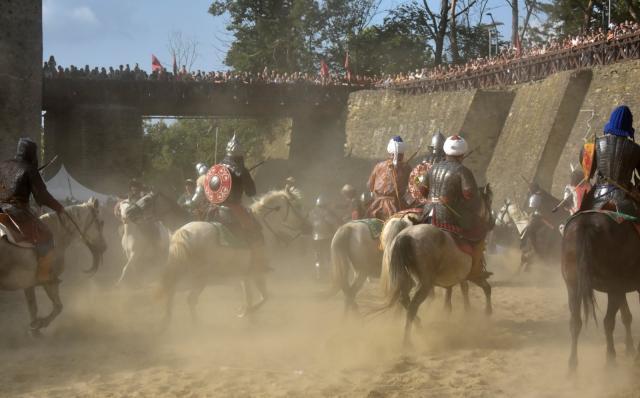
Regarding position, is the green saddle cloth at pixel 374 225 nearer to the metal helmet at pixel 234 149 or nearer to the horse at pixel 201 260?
the horse at pixel 201 260

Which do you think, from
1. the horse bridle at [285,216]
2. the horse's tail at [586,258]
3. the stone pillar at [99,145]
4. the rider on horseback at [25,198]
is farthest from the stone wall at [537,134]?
the rider on horseback at [25,198]

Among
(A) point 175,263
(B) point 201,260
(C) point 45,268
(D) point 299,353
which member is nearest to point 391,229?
(D) point 299,353

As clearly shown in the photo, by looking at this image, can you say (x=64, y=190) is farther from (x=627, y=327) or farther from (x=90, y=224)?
(x=627, y=327)

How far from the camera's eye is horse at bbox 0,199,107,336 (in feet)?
30.2

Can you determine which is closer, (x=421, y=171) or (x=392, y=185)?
(x=421, y=171)

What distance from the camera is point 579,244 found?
7527 millimetres

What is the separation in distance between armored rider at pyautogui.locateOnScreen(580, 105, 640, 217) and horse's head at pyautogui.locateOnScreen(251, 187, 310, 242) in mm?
5982

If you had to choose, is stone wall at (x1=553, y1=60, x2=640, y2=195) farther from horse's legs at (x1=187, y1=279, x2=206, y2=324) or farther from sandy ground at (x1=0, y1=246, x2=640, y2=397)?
horse's legs at (x1=187, y1=279, x2=206, y2=324)

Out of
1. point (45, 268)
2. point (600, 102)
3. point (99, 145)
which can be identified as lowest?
point (45, 268)

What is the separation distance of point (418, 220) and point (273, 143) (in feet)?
107

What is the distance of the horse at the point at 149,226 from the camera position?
1264 cm

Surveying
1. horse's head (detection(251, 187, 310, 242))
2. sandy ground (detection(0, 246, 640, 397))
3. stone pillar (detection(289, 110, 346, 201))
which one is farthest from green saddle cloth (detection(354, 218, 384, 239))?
stone pillar (detection(289, 110, 346, 201))

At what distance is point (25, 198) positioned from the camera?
9562 mm

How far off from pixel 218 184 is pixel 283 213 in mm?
3373
